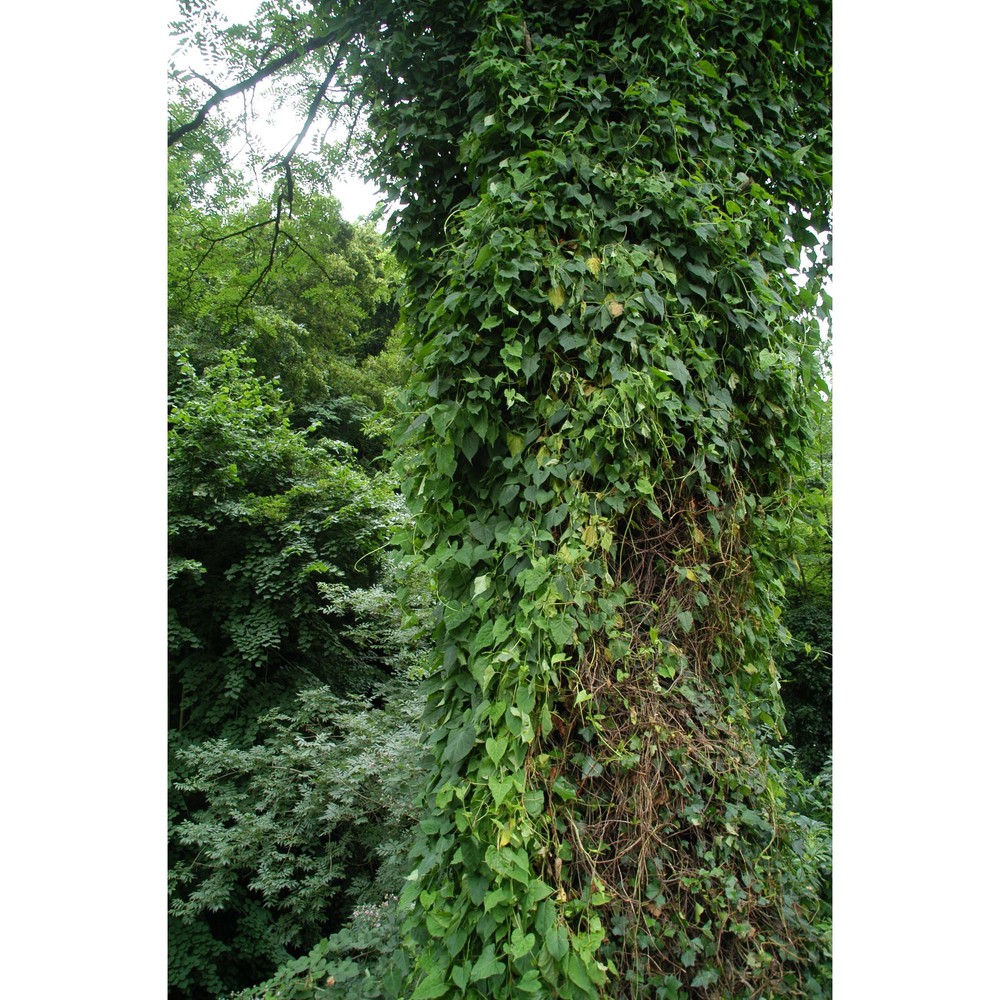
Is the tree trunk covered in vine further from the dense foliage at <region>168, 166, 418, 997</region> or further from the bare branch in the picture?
the dense foliage at <region>168, 166, 418, 997</region>

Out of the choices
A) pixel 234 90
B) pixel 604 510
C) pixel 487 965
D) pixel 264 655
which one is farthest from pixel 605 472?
pixel 264 655

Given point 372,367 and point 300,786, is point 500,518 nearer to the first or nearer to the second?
point 300,786

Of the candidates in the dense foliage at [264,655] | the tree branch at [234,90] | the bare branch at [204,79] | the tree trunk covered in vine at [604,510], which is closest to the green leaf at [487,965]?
the tree trunk covered in vine at [604,510]

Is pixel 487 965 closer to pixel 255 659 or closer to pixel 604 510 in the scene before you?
pixel 604 510

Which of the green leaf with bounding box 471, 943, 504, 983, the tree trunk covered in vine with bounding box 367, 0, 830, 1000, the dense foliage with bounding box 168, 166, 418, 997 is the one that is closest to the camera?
the green leaf with bounding box 471, 943, 504, 983

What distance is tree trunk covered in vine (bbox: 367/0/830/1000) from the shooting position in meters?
1.41

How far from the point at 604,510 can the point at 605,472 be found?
3.5 inches

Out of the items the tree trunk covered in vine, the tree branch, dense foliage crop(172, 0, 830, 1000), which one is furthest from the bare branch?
the tree trunk covered in vine

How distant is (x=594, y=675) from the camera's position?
1.45 meters

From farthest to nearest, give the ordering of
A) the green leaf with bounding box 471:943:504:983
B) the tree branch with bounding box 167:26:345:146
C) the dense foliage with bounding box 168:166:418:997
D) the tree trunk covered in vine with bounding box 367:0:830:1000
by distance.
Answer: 1. the dense foliage with bounding box 168:166:418:997
2. the tree branch with bounding box 167:26:345:146
3. the tree trunk covered in vine with bounding box 367:0:830:1000
4. the green leaf with bounding box 471:943:504:983

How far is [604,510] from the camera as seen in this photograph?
1.49 m

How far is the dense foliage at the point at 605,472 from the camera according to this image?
1412 millimetres

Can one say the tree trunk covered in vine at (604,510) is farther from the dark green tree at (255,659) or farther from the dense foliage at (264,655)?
the dark green tree at (255,659)
